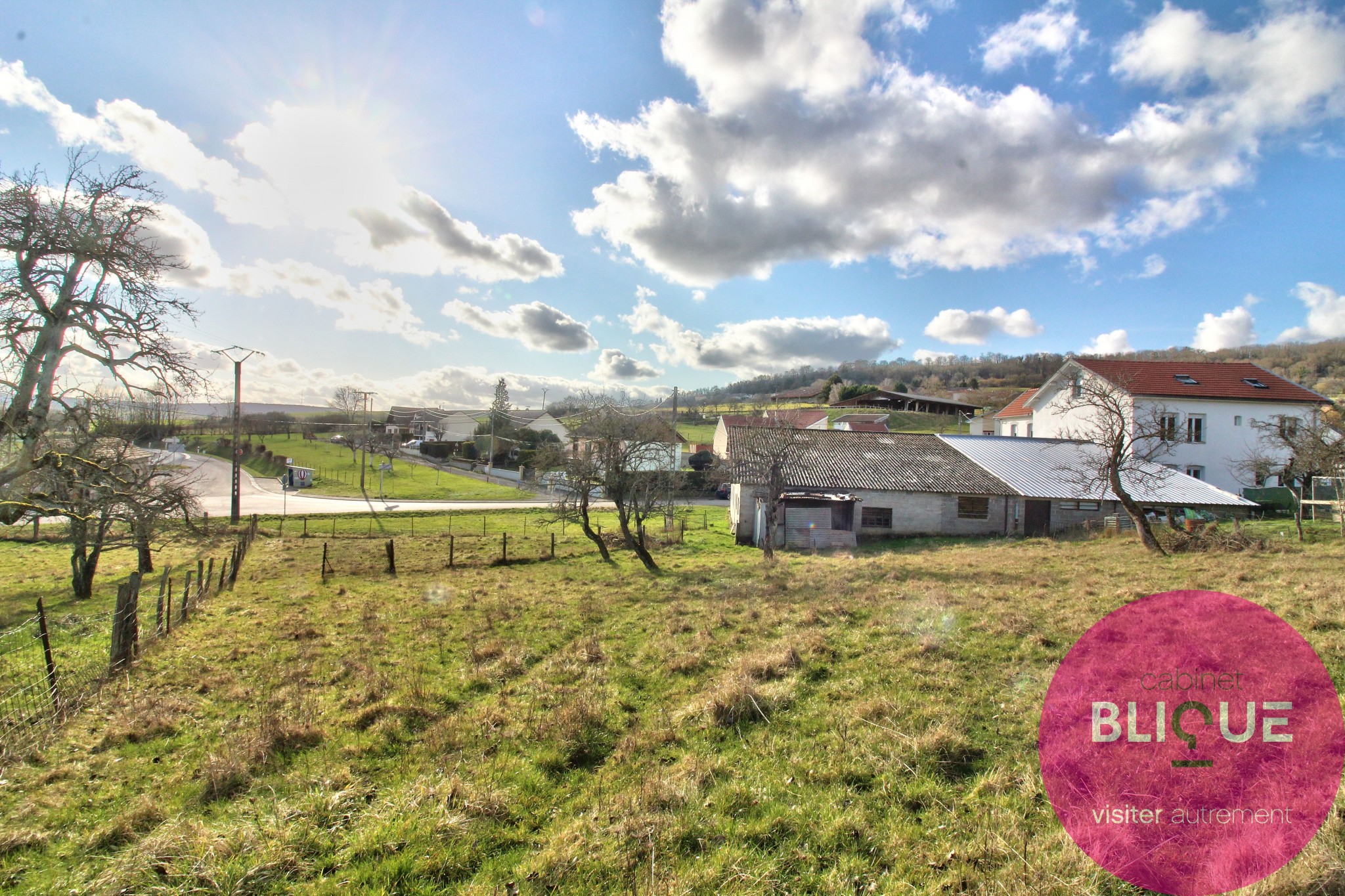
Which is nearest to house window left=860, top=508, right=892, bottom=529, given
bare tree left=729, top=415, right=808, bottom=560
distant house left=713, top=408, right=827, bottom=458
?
bare tree left=729, top=415, right=808, bottom=560

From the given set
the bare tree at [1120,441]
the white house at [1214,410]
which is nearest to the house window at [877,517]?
the bare tree at [1120,441]

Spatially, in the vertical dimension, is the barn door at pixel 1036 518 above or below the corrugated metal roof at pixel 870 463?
below

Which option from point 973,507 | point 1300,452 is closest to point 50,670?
point 973,507

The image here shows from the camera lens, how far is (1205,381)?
35.0 m

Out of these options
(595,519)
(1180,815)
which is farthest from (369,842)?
(595,519)

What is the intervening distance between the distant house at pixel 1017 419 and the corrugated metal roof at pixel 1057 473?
41.0 ft

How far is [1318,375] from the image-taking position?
2581 inches

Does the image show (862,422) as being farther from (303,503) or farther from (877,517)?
(303,503)

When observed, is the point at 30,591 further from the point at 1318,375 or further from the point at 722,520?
the point at 1318,375

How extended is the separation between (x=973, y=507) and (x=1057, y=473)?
6.56 metres

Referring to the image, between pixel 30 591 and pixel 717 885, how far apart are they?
2434 centimetres

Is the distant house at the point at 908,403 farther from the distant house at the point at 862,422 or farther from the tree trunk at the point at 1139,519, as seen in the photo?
the tree trunk at the point at 1139,519

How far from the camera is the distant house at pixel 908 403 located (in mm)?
80938

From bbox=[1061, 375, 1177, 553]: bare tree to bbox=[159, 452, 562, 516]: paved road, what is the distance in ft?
116
